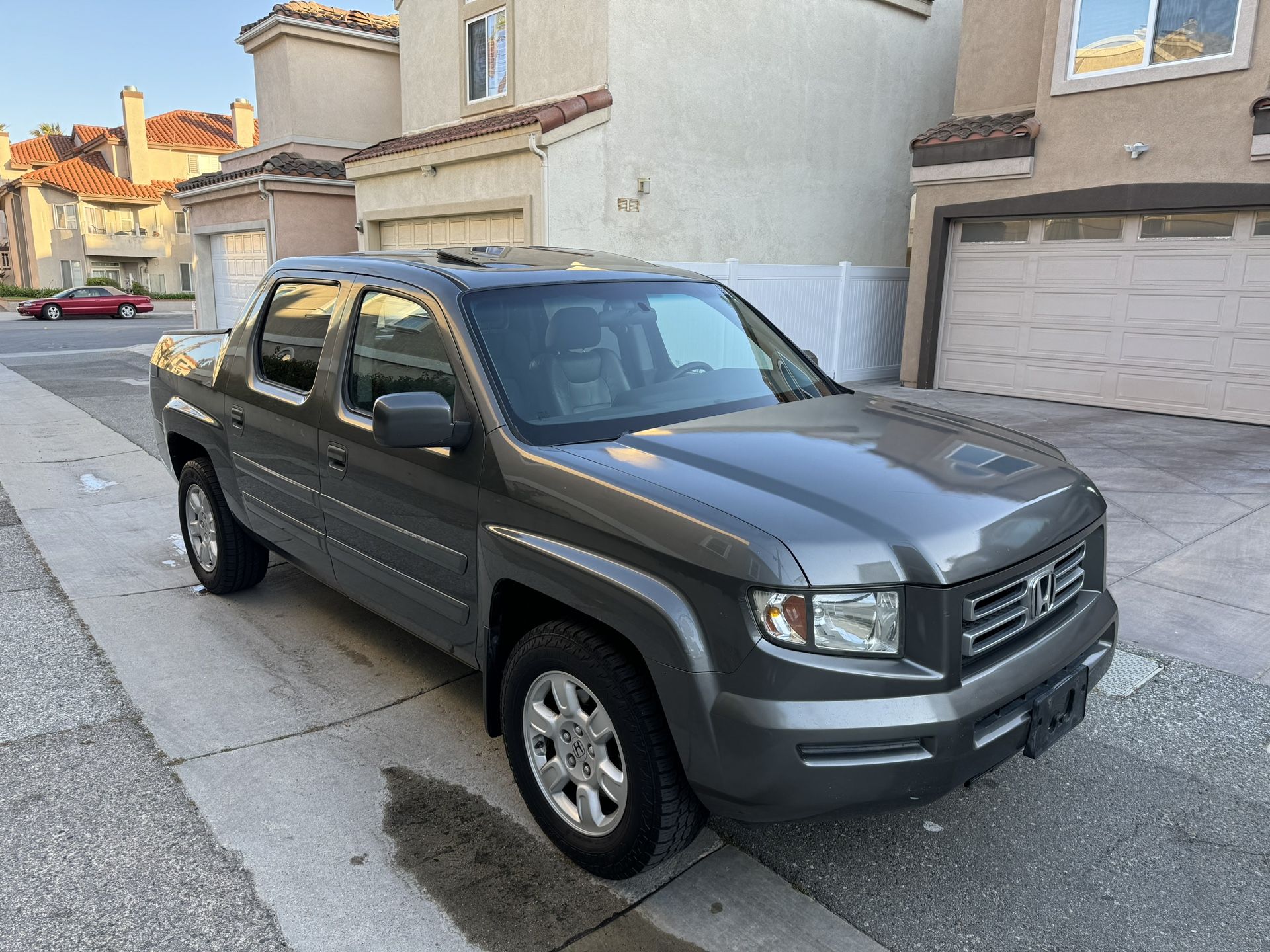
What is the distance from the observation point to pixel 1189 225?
1104 centimetres

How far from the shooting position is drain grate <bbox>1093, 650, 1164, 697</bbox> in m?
4.25

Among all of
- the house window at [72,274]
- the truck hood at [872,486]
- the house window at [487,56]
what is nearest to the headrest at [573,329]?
the truck hood at [872,486]

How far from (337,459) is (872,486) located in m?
2.26

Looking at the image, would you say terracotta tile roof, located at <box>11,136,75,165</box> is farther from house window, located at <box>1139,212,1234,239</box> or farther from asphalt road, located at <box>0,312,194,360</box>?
house window, located at <box>1139,212,1234,239</box>

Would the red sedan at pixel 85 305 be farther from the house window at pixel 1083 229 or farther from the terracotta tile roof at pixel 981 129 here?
the house window at pixel 1083 229

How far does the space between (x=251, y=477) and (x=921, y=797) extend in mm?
3528

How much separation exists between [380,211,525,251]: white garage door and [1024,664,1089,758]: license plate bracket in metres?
10.4

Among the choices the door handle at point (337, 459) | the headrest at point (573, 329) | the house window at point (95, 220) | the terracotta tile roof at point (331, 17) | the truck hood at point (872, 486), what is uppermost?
the terracotta tile roof at point (331, 17)

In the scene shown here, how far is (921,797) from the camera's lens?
98.3 inches

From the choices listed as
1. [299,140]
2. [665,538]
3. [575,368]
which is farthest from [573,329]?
[299,140]

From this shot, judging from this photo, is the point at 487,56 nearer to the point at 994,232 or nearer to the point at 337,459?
the point at 994,232

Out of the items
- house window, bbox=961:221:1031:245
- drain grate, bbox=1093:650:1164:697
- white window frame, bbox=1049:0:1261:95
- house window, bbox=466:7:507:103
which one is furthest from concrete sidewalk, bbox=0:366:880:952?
house window, bbox=466:7:507:103

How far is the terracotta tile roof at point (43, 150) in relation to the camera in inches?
2208

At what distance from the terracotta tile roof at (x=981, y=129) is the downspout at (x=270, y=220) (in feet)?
39.0
